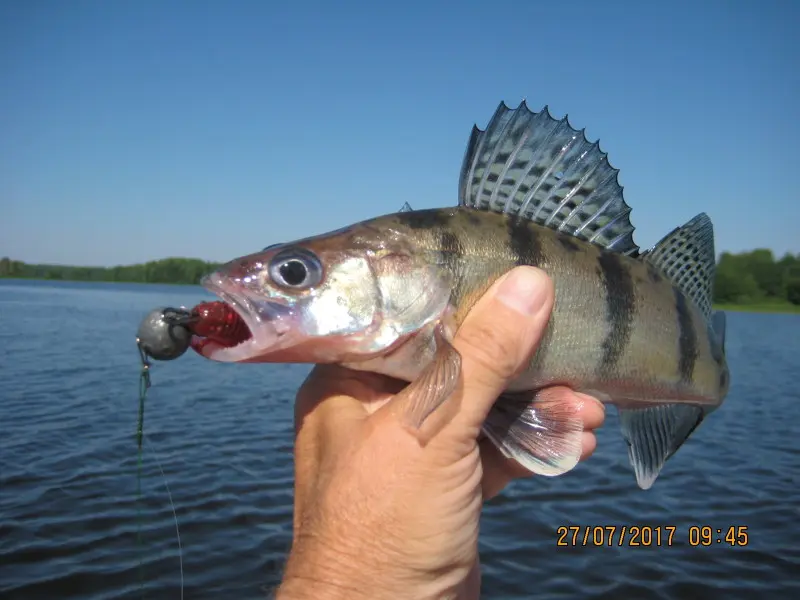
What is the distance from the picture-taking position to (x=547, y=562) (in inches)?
341

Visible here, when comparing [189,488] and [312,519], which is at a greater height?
[312,519]

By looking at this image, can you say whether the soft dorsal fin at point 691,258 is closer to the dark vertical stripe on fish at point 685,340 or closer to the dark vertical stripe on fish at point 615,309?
the dark vertical stripe on fish at point 685,340

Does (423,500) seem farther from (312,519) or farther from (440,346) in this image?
(440,346)

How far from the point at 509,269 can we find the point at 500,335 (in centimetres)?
48

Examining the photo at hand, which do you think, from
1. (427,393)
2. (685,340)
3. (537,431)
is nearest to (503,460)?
(537,431)

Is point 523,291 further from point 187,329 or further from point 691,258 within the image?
point 691,258

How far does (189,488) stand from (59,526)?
6.76 ft

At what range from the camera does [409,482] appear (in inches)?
107

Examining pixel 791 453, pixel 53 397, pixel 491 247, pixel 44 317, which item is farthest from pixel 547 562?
pixel 44 317

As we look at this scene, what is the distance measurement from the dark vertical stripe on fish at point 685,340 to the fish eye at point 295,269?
2248 mm

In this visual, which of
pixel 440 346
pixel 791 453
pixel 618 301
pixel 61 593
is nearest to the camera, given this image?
pixel 440 346

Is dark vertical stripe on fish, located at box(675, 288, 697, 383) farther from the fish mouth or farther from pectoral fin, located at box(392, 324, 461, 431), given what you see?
the fish mouth

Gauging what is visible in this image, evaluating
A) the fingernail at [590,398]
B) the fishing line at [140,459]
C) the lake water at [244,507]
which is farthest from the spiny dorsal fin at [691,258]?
the lake water at [244,507]

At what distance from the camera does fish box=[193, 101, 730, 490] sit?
313cm
